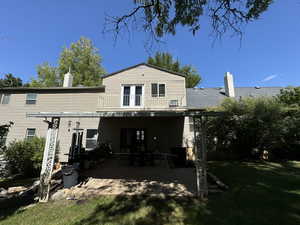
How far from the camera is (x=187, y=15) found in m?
4.92

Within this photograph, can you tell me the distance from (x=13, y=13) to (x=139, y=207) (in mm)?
9761

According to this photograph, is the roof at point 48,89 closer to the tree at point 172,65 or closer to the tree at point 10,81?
the tree at point 172,65

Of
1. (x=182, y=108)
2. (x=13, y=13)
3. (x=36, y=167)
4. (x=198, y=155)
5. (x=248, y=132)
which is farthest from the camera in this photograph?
(x=182, y=108)

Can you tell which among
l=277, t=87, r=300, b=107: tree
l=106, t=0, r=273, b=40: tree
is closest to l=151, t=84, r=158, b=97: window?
l=106, t=0, r=273, b=40: tree

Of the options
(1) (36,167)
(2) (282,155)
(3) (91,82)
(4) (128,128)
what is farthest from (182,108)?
(3) (91,82)

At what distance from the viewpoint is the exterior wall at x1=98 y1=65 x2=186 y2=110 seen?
10938 millimetres

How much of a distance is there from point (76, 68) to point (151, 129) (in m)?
16.8

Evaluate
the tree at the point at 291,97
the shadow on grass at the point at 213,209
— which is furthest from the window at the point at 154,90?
the tree at the point at 291,97

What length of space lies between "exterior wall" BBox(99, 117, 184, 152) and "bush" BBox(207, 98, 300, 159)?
2.65m

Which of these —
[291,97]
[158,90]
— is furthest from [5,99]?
[291,97]

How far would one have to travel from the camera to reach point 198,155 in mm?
4781

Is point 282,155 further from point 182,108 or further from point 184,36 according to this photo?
point 184,36

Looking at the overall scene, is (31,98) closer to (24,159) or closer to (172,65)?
(24,159)

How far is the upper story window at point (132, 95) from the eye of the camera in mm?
11102
